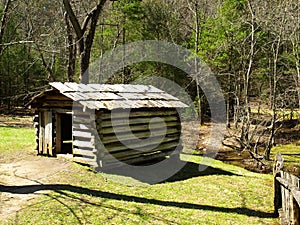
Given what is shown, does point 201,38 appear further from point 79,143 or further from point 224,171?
point 79,143

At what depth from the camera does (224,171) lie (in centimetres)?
1238

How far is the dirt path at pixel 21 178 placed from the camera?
7230mm

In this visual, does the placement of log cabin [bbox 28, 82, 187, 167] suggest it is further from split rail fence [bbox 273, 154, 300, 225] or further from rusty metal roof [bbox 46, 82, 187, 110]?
split rail fence [bbox 273, 154, 300, 225]

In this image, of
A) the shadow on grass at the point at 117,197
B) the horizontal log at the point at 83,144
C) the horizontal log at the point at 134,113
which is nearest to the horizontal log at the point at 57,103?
the horizontal log at the point at 83,144

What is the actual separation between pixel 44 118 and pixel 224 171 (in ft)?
22.1

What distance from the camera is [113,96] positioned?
11.0 metres

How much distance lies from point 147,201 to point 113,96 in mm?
4113

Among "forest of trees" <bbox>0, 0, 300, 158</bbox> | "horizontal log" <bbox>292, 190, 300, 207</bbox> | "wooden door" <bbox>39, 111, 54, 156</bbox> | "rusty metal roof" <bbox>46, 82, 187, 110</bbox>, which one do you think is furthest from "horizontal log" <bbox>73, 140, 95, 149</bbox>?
"forest of trees" <bbox>0, 0, 300, 158</bbox>

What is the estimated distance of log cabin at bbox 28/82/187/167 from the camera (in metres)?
10.0

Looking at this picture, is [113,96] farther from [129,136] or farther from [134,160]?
[134,160]

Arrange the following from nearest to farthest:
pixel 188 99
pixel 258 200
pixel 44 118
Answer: pixel 258 200
pixel 44 118
pixel 188 99

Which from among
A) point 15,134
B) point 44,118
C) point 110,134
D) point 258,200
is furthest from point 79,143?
point 15,134

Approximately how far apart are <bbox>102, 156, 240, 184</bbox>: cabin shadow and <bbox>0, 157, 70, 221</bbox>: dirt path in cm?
172

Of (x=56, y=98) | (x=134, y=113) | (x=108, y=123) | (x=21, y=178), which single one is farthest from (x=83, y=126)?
(x=21, y=178)
